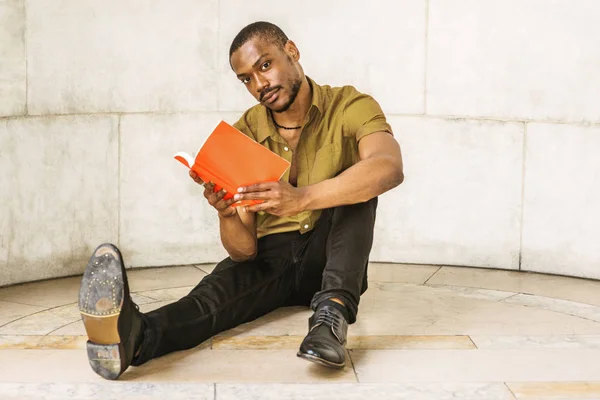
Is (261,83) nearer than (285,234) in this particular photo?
Yes

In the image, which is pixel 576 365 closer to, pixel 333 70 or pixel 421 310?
pixel 421 310

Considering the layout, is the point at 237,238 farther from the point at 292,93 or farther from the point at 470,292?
the point at 470,292

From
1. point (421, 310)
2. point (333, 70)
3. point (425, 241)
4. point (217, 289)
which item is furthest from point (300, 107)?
point (425, 241)

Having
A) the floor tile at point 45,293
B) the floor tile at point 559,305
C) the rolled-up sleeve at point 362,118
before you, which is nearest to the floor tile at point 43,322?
the floor tile at point 45,293

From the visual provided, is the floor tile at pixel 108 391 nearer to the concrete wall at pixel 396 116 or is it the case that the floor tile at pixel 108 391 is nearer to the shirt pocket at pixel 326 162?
the shirt pocket at pixel 326 162

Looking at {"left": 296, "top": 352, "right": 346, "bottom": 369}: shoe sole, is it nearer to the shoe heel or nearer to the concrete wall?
the shoe heel

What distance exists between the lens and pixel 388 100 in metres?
5.32

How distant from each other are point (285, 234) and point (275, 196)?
0.70 m

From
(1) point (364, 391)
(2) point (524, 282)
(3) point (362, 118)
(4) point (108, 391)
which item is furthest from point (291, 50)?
(2) point (524, 282)

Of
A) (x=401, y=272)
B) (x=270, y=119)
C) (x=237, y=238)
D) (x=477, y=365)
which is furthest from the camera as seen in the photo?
(x=401, y=272)

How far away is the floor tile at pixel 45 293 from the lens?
4418 mm

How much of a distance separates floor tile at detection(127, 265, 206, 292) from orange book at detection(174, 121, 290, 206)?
1637mm

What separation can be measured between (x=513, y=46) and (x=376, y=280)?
166cm

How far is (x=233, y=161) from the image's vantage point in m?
3.16
